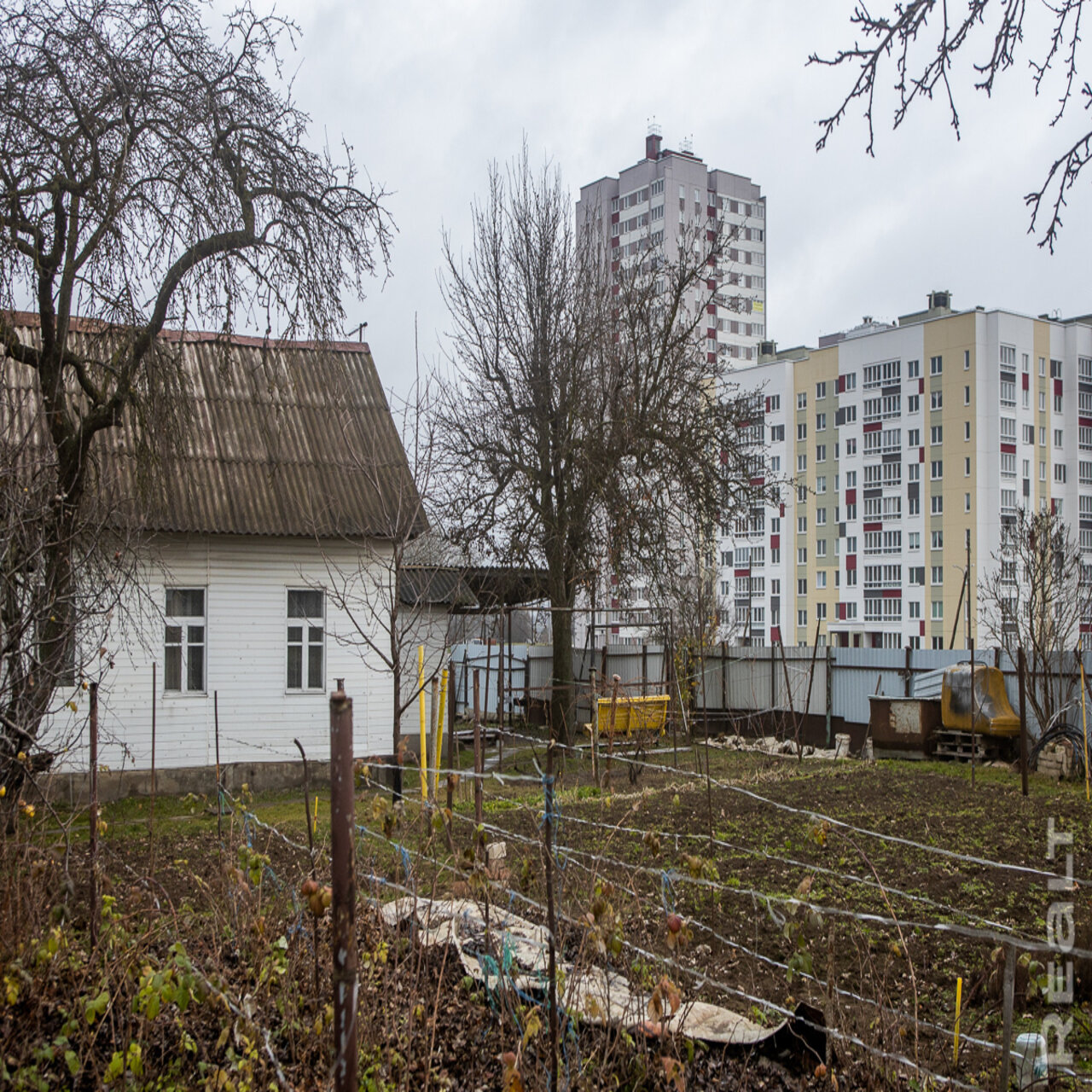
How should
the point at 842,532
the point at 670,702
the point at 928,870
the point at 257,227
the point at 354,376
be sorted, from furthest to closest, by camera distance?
1. the point at 842,532
2. the point at 670,702
3. the point at 354,376
4. the point at 257,227
5. the point at 928,870

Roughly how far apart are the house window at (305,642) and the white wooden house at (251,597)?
2 centimetres

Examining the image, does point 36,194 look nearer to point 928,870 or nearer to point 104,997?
point 104,997

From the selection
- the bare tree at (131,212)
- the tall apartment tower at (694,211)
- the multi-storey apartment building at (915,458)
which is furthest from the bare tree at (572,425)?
the tall apartment tower at (694,211)

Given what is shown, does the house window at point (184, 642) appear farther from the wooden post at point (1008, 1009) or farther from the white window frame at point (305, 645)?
the wooden post at point (1008, 1009)

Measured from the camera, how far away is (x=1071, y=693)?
17.9 meters

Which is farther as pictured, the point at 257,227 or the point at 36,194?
the point at 257,227

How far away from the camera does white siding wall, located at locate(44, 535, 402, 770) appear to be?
610 inches

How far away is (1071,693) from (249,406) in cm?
1460

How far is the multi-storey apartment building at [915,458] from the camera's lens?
55.2 metres

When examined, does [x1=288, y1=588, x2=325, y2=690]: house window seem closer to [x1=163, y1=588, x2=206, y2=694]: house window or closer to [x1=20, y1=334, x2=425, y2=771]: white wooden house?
[x1=20, y1=334, x2=425, y2=771]: white wooden house

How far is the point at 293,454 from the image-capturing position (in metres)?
17.2

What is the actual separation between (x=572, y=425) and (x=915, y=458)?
142ft

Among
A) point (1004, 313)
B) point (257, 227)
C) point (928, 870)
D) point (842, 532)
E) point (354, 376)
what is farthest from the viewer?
point (842, 532)

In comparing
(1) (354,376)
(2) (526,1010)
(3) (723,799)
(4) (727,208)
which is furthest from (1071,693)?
(4) (727,208)
